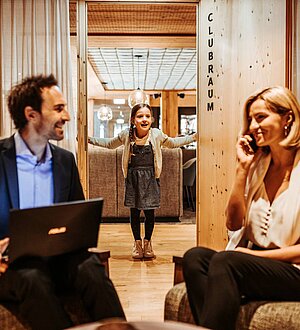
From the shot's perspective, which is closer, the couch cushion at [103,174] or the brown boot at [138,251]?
the brown boot at [138,251]

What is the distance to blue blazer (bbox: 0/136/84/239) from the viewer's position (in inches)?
79.4

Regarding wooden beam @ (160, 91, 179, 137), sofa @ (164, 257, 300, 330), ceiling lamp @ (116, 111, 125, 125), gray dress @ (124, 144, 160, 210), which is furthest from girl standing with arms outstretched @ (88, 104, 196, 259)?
ceiling lamp @ (116, 111, 125, 125)

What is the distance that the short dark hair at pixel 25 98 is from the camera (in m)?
2.12

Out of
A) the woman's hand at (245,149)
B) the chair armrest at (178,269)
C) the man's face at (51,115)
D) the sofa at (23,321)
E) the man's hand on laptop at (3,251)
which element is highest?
the man's face at (51,115)

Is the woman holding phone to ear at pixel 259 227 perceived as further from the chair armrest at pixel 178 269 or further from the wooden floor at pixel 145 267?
the wooden floor at pixel 145 267

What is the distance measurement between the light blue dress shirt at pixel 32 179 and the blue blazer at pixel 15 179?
0.9 inches

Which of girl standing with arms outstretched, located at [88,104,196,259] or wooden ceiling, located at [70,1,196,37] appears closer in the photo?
girl standing with arms outstretched, located at [88,104,196,259]

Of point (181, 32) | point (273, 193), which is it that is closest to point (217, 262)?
point (273, 193)

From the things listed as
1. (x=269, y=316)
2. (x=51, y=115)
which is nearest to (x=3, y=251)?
(x=51, y=115)

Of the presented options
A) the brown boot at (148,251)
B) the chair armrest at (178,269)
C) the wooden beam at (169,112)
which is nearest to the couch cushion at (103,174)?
the brown boot at (148,251)

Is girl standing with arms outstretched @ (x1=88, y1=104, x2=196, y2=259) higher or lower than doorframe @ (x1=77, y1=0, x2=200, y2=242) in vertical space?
lower

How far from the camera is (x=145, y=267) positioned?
4227 mm

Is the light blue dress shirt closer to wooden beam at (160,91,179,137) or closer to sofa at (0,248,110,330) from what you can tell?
sofa at (0,248,110,330)

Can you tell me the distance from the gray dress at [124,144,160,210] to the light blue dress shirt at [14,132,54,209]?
242cm
